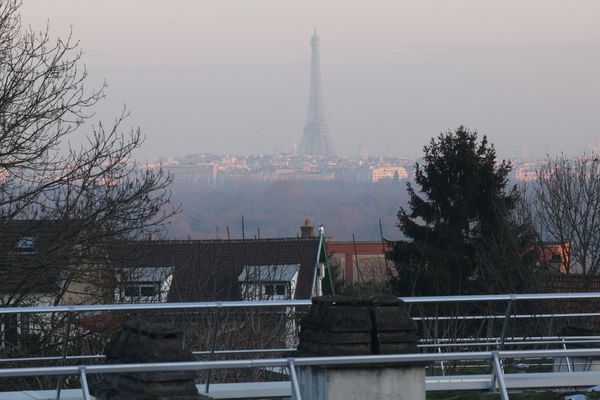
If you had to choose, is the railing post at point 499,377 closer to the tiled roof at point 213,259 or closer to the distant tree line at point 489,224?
the tiled roof at point 213,259

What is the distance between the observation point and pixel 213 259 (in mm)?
31172

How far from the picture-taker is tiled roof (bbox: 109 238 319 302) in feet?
79.9

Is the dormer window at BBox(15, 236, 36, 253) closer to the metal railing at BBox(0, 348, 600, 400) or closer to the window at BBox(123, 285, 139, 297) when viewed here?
the window at BBox(123, 285, 139, 297)

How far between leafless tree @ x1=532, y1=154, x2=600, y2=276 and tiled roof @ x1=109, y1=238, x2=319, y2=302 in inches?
425

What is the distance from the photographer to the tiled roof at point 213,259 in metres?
24.3

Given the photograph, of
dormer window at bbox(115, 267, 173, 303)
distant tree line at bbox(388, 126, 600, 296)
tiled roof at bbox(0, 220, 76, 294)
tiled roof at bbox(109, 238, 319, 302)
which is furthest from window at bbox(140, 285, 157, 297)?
distant tree line at bbox(388, 126, 600, 296)

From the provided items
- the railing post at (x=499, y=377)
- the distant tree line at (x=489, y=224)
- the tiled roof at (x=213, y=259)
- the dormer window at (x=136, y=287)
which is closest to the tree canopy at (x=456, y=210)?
the distant tree line at (x=489, y=224)

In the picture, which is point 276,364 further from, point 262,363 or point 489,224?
point 489,224

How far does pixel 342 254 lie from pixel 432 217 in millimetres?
67187

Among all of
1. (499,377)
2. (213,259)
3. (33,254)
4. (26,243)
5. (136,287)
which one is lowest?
(499,377)

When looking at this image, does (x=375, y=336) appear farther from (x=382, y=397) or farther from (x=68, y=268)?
(x=68, y=268)

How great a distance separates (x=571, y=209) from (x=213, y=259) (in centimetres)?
1928

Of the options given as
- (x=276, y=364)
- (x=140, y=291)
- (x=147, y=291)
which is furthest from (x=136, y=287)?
(x=276, y=364)

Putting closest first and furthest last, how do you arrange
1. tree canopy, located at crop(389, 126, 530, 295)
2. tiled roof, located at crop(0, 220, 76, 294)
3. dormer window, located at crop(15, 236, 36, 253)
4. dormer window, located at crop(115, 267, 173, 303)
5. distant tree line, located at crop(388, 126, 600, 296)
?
tiled roof, located at crop(0, 220, 76, 294)
dormer window, located at crop(15, 236, 36, 253)
dormer window, located at crop(115, 267, 173, 303)
distant tree line, located at crop(388, 126, 600, 296)
tree canopy, located at crop(389, 126, 530, 295)
